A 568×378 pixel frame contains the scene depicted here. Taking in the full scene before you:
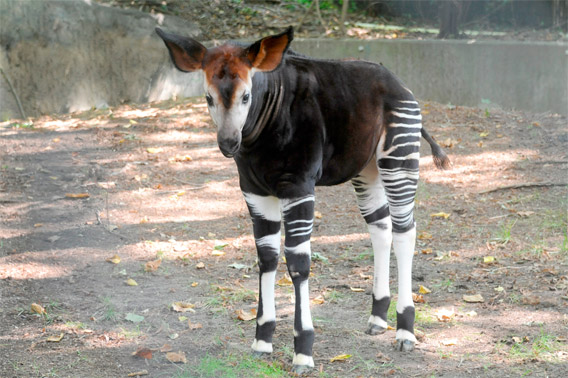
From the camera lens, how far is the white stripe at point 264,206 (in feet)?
12.1

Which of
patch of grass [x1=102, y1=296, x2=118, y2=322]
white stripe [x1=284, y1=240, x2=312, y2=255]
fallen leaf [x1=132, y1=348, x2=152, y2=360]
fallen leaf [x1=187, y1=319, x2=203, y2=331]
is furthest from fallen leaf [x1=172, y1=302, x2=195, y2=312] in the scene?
white stripe [x1=284, y1=240, x2=312, y2=255]

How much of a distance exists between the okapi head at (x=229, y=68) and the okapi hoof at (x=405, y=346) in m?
1.55

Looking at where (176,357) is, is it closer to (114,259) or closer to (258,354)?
(258,354)

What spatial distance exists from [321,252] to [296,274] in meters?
2.04

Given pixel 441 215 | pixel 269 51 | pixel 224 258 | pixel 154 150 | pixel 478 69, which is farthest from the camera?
pixel 478 69

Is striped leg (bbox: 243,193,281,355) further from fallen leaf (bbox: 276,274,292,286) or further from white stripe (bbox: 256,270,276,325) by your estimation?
fallen leaf (bbox: 276,274,292,286)

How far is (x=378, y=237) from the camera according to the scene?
4164 mm

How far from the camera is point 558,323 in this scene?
416 cm

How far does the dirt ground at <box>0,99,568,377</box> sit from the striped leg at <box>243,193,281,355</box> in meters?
0.13

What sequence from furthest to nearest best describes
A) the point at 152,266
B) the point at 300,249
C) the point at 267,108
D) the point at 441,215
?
the point at 441,215, the point at 152,266, the point at 300,249, the point at 267,108

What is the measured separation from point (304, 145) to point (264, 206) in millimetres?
417

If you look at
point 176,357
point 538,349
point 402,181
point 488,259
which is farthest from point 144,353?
point 488,259

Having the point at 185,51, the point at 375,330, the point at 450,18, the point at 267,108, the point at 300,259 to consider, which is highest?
the point at 185,51

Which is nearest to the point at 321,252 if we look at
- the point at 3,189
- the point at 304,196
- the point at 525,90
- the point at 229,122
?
the point at 304,196
